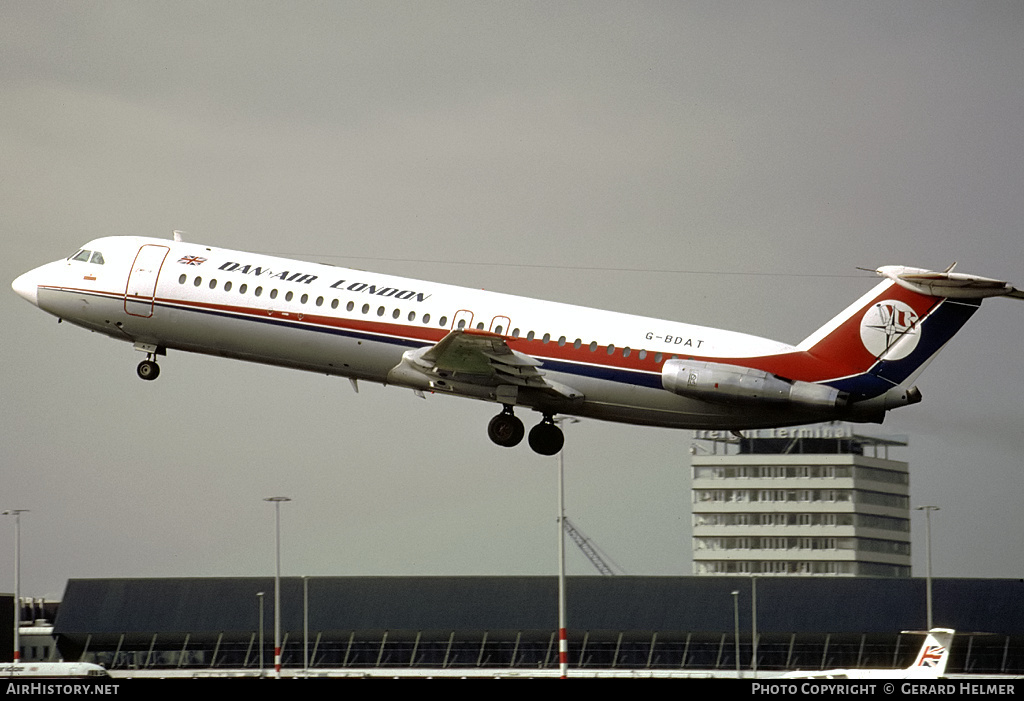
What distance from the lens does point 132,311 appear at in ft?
148

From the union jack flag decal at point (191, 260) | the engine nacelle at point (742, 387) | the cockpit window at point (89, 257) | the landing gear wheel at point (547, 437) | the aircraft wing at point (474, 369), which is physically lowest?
the landing gear wheel at point (547, 437)

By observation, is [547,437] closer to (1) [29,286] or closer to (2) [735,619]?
(1) [29,286]

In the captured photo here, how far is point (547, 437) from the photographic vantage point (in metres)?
45.2

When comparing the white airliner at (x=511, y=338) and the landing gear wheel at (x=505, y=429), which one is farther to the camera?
the landing gear wheel at (x=505, y=429)

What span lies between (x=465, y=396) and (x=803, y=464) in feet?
319

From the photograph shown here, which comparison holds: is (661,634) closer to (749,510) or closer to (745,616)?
(745,616)

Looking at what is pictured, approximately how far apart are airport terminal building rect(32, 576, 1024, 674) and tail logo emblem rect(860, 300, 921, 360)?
1312 inches

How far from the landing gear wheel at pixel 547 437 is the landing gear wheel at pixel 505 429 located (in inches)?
46.5

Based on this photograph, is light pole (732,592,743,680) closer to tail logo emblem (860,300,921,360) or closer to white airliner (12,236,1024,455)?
white airliner (12,236,1024,455)

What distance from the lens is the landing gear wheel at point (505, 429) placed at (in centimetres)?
4384

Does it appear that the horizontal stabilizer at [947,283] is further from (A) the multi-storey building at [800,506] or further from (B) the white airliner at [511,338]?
(A) the multi-storey building at [800,506]

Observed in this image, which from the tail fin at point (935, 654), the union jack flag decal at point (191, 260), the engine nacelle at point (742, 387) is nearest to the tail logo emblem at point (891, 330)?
the engine nacelle at point (742, 387)

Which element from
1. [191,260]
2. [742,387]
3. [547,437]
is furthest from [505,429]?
[191,260]

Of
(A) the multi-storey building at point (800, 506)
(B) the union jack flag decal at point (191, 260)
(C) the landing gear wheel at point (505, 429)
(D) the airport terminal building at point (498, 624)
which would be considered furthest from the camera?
(A) the multi-storey building at point (800, 506)
